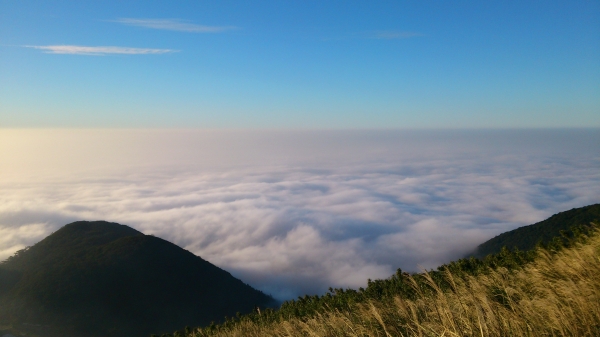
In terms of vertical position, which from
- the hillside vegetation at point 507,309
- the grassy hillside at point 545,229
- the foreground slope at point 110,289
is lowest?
the foreground slope at point 110,289

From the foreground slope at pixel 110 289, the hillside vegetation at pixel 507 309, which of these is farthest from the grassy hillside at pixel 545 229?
the hillside vegetation at pixel 507 309

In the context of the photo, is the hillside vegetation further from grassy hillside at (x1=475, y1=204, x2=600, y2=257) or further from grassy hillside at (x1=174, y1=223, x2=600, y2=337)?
grassy hillside at (x1=475, y1=204, x2=600, y2=257)

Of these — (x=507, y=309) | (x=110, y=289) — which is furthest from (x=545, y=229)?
(x=110, y=289)

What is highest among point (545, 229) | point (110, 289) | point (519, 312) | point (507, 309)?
point (519, 312)

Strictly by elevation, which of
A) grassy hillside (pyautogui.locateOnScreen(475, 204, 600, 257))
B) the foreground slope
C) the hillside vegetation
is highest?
the hillside vegetation

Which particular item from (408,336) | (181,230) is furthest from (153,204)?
(408,336)

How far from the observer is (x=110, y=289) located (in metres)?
59.7

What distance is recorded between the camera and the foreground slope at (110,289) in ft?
176

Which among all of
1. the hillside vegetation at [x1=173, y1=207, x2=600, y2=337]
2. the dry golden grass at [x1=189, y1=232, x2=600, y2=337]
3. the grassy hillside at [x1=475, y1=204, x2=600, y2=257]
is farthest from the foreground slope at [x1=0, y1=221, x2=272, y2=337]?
the dry golden grass at [x1=189, y1=232, x2=600, y2=337]

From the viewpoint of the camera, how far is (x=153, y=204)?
18875cm

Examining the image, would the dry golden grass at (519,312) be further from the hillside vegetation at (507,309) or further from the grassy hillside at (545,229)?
the grassy hillside at (545,229)

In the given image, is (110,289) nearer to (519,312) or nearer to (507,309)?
(507,309)

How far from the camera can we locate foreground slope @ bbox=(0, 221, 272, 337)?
5362 centimetres

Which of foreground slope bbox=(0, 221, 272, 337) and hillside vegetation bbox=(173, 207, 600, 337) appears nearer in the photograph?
hillside vegetation bbox=(173, 207, 600, 337)
